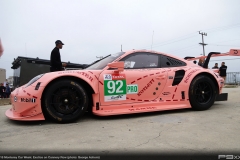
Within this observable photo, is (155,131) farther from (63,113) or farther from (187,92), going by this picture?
(187,92)

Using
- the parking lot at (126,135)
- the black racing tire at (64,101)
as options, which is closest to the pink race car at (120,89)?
the black racing tire at (64,101)

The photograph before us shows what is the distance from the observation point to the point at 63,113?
10.5 ft

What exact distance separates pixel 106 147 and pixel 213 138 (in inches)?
50.3

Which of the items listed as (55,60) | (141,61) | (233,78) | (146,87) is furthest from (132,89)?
(233,78)

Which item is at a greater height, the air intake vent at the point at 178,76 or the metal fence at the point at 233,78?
the air intake vent at the point at 178,76

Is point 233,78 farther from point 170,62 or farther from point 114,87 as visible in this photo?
point 114,87

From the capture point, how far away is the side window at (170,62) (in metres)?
4.19

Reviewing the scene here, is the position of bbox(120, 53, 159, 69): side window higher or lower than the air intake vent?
higher

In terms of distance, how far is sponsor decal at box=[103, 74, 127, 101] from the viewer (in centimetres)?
348

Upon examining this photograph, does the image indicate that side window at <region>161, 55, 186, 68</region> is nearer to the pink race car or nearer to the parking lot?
the pink race car

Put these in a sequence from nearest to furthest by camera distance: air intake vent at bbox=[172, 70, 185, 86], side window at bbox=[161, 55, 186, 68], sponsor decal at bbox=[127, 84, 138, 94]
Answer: sponsor decal at bbox=[127, 84, 138, 94] → air intake vent at bbox=[172, 70, 185, 86] → side window at bbox=[161, 55, 186, 68]

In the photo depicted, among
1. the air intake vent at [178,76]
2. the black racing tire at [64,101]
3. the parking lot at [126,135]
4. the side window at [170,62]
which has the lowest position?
the parking lot at [126,135]

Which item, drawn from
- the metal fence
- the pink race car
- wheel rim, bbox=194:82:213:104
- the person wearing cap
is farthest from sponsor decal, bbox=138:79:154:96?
the metal fence

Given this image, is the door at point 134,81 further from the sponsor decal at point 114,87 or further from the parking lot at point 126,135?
the parking lot at point 126,135
